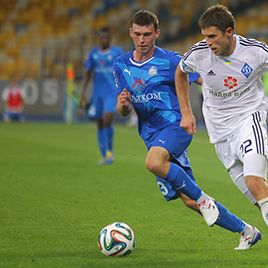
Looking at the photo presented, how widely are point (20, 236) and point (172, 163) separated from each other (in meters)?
1.47

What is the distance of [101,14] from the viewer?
30.5 metres

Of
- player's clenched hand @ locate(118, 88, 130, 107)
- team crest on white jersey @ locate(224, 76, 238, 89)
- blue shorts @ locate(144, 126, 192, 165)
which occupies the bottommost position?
blue shorts @ locate(144, 126, 192, 165)

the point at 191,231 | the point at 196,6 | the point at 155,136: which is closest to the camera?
the point at 155,136

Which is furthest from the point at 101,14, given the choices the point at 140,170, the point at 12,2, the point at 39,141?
the point at 140,170

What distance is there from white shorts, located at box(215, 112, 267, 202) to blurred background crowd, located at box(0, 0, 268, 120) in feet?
70.5

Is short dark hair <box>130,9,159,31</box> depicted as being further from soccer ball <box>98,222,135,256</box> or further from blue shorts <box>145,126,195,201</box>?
soccer ball <box>98,222,135,256</box>

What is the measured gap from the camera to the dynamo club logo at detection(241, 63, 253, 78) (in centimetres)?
665

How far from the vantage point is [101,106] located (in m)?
14.6

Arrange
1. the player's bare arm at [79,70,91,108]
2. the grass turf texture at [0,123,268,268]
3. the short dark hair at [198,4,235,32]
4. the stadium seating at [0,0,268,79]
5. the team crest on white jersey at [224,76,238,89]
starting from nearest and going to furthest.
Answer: the short dark hair at [198,4,235,32] < the grass turf texture at [0,123,268,268] < the team crest on white jersey at [224,76,238,89] < the player's bare arm at [79,70,91,108] < the stadium seating at [0,0,268,79]

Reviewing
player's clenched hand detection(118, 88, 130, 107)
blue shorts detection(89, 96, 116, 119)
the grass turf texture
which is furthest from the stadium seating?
player's clenched hand detection(118, 88, 130, 107)

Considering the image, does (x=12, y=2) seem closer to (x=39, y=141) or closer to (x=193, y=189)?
(x=39, y=141)

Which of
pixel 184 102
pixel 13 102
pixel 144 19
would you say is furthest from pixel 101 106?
pixel 13 102

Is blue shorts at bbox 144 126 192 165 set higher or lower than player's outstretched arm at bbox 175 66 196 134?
lower

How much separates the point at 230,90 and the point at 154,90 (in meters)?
0.92
